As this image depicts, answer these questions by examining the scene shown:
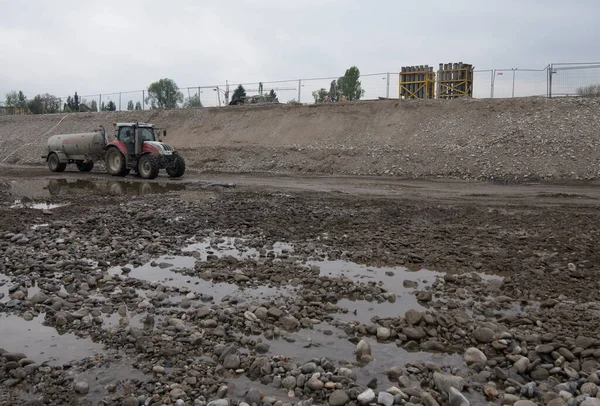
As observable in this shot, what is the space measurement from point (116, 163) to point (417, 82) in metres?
19.8

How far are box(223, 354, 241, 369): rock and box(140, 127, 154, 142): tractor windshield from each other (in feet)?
63.6

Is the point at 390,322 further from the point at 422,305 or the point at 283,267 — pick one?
the point at 283,267

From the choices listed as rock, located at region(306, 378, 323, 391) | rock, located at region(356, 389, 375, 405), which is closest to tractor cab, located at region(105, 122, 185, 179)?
rock, located at region(306, 378, 323, 391)

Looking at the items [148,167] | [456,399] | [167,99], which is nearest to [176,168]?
[148,167]

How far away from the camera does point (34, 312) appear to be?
6000 millimetres

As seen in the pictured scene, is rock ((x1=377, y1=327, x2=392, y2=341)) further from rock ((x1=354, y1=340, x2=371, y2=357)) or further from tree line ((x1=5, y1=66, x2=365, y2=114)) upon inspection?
tree line ((x1=5, y1=66, x2=365, y2=114))

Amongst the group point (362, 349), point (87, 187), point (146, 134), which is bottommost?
point (362, 349)

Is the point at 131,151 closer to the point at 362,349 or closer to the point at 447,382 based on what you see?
the point at 362,349

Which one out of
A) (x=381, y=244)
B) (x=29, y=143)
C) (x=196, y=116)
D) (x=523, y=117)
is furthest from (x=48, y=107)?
(x=381, y=244)

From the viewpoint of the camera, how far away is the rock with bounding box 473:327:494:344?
201 inches

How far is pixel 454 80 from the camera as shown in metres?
31.6

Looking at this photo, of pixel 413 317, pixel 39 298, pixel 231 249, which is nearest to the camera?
pixel 413 317

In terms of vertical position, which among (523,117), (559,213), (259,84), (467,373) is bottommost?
(467,373)

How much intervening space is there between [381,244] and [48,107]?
60047 millimetres
